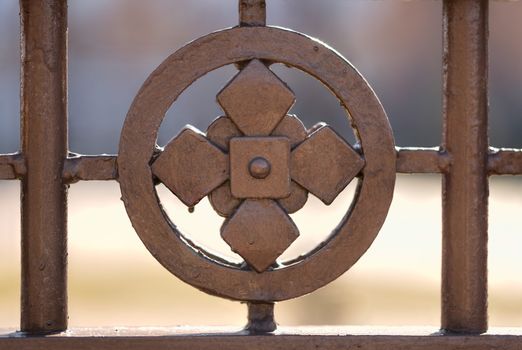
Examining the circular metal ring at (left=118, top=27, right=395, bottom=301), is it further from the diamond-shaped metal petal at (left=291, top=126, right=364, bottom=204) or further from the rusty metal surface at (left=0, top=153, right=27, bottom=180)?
the rusty metal surface at (left=0, top=153, right=27, bottom=180)

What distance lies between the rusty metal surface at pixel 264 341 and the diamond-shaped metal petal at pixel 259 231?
0.30 feet

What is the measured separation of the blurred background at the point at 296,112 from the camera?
13.7ft

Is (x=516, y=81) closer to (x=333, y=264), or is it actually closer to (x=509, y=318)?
(x=509, y=318)

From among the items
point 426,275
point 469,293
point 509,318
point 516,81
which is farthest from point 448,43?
point 516,81

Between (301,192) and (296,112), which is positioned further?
(296,112)

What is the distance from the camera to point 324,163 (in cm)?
107

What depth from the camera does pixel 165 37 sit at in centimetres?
1021

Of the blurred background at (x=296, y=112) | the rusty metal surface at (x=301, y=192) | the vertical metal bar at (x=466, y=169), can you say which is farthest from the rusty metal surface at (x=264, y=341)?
the blurred background at (x=296, y=112)

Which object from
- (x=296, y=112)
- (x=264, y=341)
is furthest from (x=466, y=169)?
(x=296, y=112)

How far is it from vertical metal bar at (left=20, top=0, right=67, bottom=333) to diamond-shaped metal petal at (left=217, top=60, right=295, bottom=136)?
209 millimetres

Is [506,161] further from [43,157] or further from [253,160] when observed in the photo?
[43,157]

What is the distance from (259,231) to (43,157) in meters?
0.28

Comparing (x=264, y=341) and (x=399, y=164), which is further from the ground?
(x=399, y=164)

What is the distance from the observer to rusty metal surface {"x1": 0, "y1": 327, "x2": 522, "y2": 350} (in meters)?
1.07
